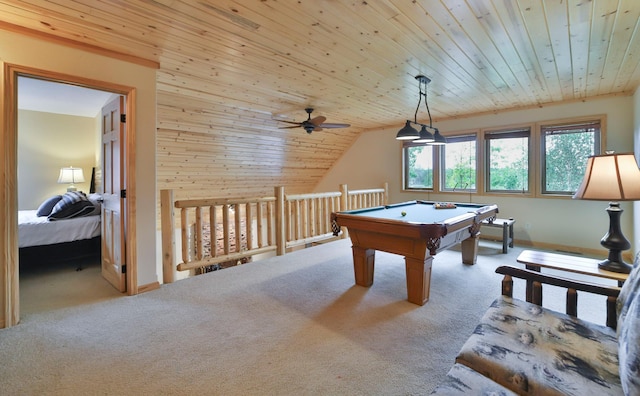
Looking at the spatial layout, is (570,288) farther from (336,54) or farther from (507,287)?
(336,54)

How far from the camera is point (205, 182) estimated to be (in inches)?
231

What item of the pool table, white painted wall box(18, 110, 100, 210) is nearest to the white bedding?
white painted wall box(18, 110, 100, 210)

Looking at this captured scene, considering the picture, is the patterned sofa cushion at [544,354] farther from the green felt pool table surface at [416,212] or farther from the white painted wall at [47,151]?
the white painted wall at [47,151]

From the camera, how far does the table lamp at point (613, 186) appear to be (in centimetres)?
200

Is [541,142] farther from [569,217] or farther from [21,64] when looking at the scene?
[21,64]

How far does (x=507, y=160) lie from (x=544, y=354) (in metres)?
4.80

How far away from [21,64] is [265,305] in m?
2.77

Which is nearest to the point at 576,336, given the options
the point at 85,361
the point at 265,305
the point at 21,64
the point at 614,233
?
the point at 614,233

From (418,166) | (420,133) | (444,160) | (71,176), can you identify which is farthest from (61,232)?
(444,160)

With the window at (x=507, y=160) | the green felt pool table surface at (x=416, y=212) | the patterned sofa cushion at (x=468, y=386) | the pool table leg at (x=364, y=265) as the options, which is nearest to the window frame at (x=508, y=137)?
the window at (x=507, y=160)

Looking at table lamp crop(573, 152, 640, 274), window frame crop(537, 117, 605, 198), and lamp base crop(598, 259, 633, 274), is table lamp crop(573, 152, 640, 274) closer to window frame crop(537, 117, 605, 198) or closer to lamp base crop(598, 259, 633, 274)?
lamp base crop(598, 259, 633, 274)

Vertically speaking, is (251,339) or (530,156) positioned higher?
(530,156)

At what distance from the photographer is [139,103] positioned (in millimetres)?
2873

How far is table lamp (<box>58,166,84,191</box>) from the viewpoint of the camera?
205 inches
